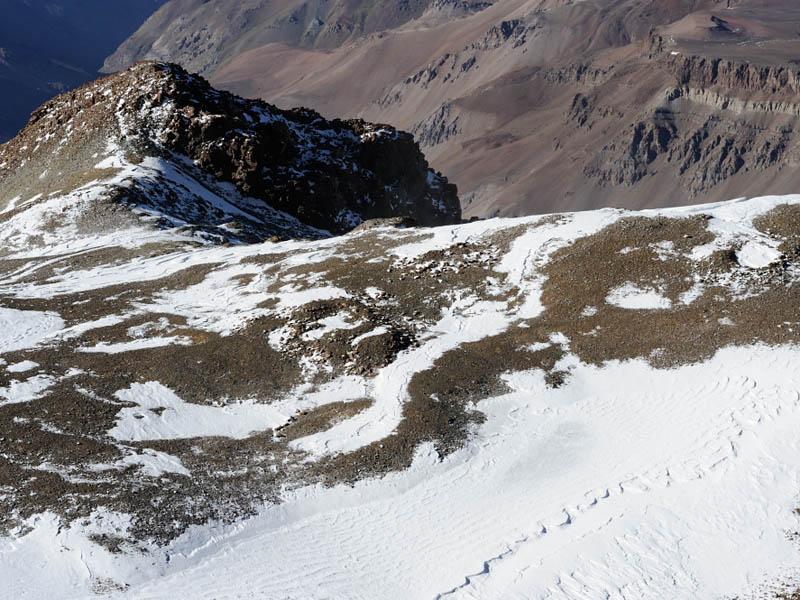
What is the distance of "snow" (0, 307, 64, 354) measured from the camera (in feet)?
155

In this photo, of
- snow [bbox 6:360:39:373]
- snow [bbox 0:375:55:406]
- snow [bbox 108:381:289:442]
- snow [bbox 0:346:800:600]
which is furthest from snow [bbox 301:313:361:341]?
snow [bbox 6:360:39:373]

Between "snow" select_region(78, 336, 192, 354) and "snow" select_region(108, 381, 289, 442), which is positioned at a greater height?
"snow" select_region(78, 336, 192, 354)

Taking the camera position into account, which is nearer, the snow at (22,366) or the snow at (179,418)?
the snow at (179,418)

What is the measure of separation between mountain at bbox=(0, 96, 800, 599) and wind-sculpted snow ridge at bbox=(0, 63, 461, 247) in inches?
755

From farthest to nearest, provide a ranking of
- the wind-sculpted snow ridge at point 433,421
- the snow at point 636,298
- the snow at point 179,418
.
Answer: the snow at point 636,298 < the snow at point 179,418 < the wind-sculpted snow ridge at point 433,421

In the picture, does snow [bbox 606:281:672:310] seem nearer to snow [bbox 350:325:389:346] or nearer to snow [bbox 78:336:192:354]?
snow [bbox 350:325:389:346]

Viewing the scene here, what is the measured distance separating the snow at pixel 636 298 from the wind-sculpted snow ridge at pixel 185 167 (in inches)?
1560

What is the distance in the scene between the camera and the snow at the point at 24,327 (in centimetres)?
4734

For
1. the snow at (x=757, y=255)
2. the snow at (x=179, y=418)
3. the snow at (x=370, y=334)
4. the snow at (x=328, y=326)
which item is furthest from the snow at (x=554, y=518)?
the snow at (x=328, y=326)

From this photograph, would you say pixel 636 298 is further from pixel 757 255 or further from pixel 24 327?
pixel 24 327

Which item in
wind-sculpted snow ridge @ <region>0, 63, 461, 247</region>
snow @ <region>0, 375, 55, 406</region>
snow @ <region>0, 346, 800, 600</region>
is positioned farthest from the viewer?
wind-sculpted snow ridge @ <region>0, 63, 461, 247</region>

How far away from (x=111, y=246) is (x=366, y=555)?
46.5 metres

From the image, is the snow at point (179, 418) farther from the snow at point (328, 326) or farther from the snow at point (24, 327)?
the snow at point (24, 327)

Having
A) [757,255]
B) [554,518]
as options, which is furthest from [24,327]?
[757,255]
